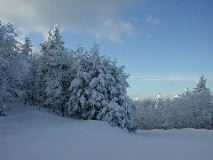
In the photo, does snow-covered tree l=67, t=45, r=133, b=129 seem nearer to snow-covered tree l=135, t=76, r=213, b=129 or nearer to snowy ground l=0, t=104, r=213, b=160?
snowy ground l=0, t=104, r=213, b=160

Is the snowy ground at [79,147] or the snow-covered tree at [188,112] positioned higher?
the snow-covered tree at [188,112]

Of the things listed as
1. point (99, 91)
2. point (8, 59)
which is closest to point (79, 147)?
point (8, 59)

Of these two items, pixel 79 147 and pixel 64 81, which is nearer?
pixel 79 147

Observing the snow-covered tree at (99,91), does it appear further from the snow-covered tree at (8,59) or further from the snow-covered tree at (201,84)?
the snow-covered tree at (201,84)

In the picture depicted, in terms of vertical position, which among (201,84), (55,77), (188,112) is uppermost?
(201,84)

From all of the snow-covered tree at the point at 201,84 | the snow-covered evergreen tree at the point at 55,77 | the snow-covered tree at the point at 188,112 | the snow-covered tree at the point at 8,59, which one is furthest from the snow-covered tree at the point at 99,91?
the snow-covered tree at the point at 201,84

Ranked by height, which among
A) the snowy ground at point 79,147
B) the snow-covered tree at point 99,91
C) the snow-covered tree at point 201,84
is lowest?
the snowy ground at point 79,147

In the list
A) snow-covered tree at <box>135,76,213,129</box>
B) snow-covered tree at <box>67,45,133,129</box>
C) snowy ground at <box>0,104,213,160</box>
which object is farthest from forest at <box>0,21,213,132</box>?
snow-covered tree at <box>135,76,213,129</box>

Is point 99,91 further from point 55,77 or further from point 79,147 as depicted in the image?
point 79,147

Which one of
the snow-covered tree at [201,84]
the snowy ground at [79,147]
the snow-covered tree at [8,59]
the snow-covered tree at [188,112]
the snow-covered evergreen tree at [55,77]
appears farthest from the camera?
the snow-covered tree at [201,84]

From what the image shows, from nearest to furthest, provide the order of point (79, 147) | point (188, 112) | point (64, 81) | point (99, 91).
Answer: point (79, 147) → point (99, 91) → point (64, 81) → point (188, 112)

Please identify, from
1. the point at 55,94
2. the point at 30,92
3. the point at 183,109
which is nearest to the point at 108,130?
the point at 55,94

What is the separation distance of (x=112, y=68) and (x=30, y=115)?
12337mm

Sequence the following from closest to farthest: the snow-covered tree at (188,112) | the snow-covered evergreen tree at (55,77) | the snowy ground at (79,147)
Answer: the snowy ground at (79,147) → the snow-covered evergreen tree at (55,77) → the snow-covered tree at (188,112)
